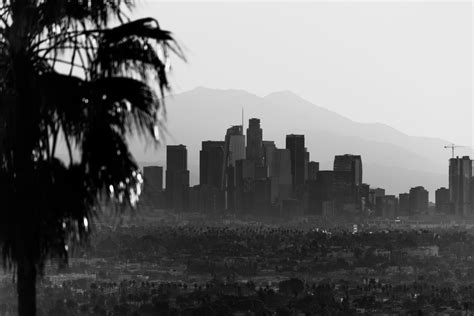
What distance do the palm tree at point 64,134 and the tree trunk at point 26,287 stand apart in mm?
15

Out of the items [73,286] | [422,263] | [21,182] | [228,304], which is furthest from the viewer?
[422,263]

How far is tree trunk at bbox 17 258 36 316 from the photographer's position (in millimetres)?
14539

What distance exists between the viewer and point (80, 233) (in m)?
15.2

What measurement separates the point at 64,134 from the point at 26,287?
239 centimetres

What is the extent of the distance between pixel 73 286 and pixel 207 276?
31153mm

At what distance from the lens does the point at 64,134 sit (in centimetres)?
1480

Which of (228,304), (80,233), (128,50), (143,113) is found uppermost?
(128,50)

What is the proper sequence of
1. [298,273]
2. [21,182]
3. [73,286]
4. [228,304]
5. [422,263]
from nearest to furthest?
1. [21,182]
2. [228,304]
3. [73,286]
4. [298,273]
5. [422,263]

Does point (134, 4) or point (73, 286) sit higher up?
point (134, 4)

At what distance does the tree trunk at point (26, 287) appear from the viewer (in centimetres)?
1454

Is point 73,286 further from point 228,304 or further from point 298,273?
point 298,273

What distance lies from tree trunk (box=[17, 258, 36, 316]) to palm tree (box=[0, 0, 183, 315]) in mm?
15

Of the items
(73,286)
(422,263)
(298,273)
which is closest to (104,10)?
(73,286)

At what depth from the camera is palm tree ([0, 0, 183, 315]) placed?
14.6 metres
